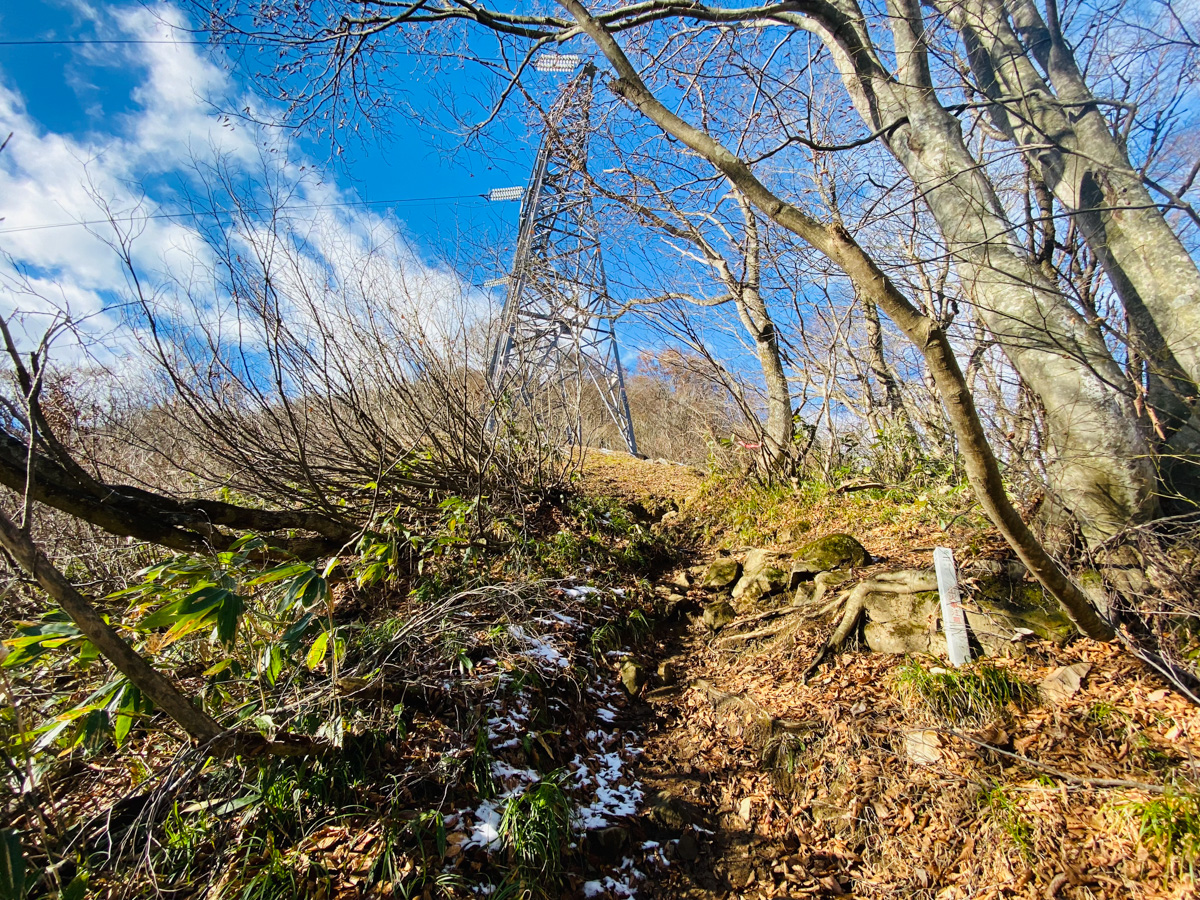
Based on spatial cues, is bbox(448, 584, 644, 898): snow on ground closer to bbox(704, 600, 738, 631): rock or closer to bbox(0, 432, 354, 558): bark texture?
bbox(704, 600, 738, 631): rock

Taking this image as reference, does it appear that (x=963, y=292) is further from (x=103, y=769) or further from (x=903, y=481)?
(x=103, y=769)

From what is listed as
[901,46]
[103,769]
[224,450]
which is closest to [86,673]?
[103,769]

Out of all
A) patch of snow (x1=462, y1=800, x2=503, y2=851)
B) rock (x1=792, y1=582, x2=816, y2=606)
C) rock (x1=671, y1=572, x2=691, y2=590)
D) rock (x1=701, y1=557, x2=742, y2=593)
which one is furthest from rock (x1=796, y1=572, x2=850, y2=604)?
patch of snow (x1=462, y1=800, x2=503, y2=851)

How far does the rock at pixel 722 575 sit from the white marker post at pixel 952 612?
1.73m

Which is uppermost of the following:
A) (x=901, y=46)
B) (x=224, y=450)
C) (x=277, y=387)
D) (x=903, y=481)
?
(x=901, y=46)

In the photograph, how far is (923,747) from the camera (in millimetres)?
2404

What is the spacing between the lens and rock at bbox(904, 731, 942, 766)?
7.68ft

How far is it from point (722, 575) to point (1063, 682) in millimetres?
2325

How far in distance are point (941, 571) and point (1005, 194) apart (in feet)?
10.8

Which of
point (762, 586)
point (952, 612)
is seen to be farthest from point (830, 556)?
point (952, 612)

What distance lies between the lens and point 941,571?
2.87m

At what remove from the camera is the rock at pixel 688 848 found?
2230 millimetres

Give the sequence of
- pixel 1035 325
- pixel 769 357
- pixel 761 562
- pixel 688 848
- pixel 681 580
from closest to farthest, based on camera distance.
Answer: pixel 688 848 < pixel 1035 325 < pixel 761 562 < pixel 681 580 < pixel 769 357

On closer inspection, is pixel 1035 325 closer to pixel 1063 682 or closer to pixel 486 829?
pixel 1063 682
